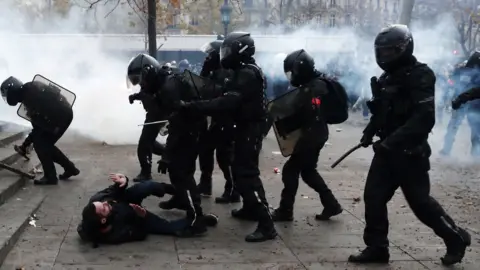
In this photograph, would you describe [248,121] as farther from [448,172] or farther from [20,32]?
[20,32]

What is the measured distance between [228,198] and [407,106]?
308cm

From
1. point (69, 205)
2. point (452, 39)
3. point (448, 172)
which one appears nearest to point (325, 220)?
point (69, 205)

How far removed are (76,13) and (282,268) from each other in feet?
90.0

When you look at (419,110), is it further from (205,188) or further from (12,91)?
(12,91)

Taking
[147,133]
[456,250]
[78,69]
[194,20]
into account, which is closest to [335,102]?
[456,250]

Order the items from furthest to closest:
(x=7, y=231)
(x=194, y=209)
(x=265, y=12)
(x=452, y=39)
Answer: (x=265, y=12)
(x=452, y=39)
(x=194, y=209)
(x=7, y=231)

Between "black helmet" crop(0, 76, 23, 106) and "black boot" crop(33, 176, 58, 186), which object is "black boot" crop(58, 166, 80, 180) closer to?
"black boot" crop(33, 176, 58, 186)

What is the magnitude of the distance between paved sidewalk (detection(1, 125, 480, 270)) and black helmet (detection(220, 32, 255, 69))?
162cm

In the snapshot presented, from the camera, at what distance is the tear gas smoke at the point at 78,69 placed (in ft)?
44.9

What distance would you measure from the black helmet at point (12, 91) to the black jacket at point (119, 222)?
106 inches

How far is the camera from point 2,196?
21.8ft

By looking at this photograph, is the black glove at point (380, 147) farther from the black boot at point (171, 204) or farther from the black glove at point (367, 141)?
the black boot at point (171, 204)

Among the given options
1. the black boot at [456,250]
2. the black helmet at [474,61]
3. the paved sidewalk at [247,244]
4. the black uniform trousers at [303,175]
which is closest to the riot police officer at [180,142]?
the paved sidewalk at [247,244]

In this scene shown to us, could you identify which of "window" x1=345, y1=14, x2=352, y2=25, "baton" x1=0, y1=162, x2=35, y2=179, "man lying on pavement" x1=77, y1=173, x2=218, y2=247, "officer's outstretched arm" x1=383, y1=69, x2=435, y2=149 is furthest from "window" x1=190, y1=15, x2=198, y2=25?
"officer's outstretched arm" x1=383, y1=69, x2=435, y2=149
